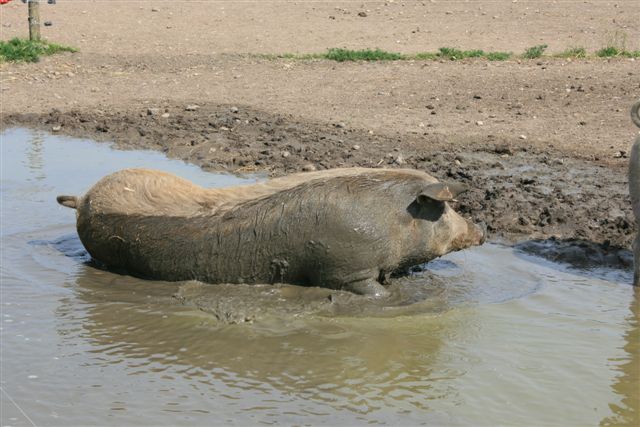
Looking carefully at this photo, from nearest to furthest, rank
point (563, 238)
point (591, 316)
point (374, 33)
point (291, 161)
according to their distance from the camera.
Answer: point (591, 316) < point (563, 238) < point (291, 161) < point (374, 33)

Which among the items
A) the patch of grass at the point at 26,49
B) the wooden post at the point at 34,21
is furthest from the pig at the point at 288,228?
the wooden post at the point at 34,21

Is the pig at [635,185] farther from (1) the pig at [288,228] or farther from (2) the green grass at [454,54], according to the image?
(2) the green grass at [454,54]

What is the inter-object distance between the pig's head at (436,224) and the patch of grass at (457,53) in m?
9.14

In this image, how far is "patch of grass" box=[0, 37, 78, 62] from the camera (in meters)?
16.7

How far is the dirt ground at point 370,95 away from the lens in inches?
398

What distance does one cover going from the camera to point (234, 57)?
16.9 metres

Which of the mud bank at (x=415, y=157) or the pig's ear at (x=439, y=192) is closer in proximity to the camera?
the pig's ear at (x=439, y=192)

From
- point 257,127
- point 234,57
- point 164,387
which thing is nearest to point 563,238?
point 164,387

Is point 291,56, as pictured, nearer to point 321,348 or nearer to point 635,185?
point 635,185

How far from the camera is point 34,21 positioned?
17.7m

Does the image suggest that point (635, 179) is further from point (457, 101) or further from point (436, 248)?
point (457, 101)

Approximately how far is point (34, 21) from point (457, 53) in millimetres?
7732

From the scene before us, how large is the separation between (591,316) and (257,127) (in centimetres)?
654

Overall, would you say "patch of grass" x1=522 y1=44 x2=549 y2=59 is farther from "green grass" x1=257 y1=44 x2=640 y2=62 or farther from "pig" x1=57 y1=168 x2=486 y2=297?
"pig" x1=57 y1=168 x2=486 y2=297
